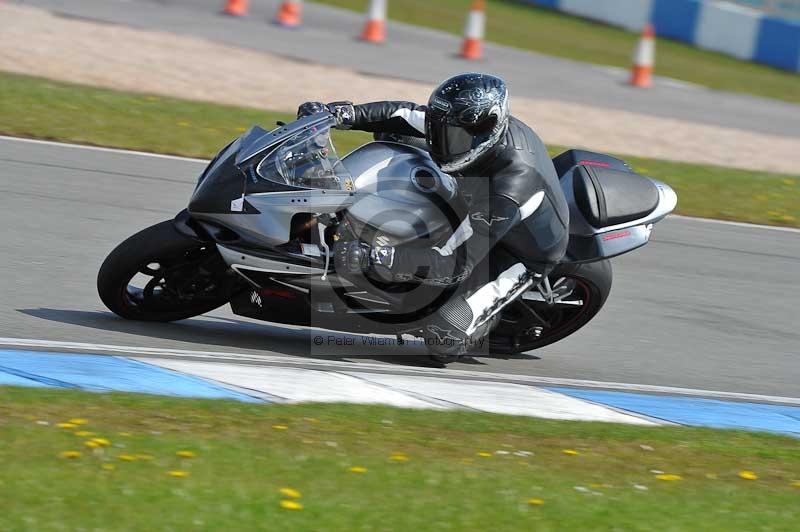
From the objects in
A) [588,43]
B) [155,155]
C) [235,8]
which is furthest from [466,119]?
[588,43]

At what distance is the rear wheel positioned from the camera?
22.0 feet

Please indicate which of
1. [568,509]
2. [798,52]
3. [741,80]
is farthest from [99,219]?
[798,52]

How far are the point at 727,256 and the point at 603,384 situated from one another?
3.13 metres

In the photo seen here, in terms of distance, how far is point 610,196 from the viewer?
667 centimetres

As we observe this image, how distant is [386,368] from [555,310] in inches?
41.5

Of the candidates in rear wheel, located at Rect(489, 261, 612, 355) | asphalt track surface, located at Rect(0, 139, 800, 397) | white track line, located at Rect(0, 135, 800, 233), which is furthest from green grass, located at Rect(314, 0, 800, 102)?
rear wheel, located at Rect(489, 261, 612, 355)

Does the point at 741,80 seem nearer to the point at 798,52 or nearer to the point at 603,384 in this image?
the point at 798,52

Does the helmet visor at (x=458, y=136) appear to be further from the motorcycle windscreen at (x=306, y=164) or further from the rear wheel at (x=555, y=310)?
the rear wheel at (x=555, y=310)

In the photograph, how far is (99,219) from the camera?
27.3 ft

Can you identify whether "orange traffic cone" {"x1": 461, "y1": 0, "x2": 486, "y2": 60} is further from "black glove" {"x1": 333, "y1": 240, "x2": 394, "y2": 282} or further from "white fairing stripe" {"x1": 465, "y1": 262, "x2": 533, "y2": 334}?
"black glove" {"x1": 333, "y1": 240, "x2": 394, "y2": 282}

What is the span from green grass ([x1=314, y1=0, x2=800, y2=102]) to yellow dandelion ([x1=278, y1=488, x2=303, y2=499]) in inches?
632

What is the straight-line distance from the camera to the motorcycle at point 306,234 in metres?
5.97

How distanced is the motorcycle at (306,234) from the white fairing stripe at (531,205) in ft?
1.35

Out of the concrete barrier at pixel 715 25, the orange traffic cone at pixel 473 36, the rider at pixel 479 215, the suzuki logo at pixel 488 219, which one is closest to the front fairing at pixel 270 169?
the rider at pixel 479 215
